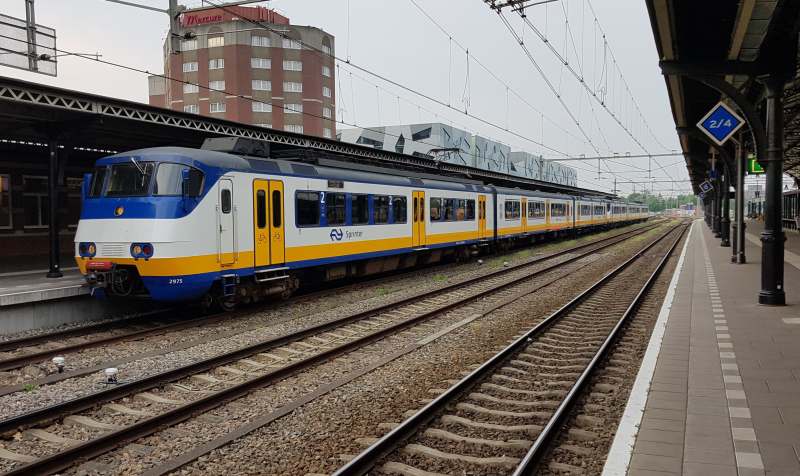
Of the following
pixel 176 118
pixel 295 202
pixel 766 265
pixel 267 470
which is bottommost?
pixel 267 470

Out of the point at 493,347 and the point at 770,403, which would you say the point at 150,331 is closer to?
the point at 493,347

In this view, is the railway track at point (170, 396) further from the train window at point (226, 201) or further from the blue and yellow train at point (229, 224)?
the train window at point (226, 201)

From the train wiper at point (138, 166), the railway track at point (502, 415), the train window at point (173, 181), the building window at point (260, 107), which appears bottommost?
the railway track at point (502, 415)

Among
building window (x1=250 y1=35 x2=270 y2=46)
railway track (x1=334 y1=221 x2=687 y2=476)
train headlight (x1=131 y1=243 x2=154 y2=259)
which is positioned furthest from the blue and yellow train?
building window (x1=250 y1=35 x2=270 y2=46)

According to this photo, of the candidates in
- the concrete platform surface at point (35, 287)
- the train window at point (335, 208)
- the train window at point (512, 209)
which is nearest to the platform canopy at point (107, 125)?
the train window at point (335, 208)

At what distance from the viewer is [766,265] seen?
1082 cm

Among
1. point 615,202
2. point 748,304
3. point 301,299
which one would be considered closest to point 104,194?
point 301,299

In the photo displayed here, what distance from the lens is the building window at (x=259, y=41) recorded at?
203 feet

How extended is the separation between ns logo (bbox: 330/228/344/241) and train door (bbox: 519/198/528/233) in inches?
623

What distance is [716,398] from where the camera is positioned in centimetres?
568

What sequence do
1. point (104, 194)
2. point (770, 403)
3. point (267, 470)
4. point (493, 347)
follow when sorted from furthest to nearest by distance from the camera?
point (104, 194) < point (493, 347) < point (770, 403) < point (267, 470)

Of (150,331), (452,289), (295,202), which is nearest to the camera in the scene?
(150,331)

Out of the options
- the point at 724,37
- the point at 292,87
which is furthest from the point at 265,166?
the point at 292,87

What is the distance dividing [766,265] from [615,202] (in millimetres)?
49905
